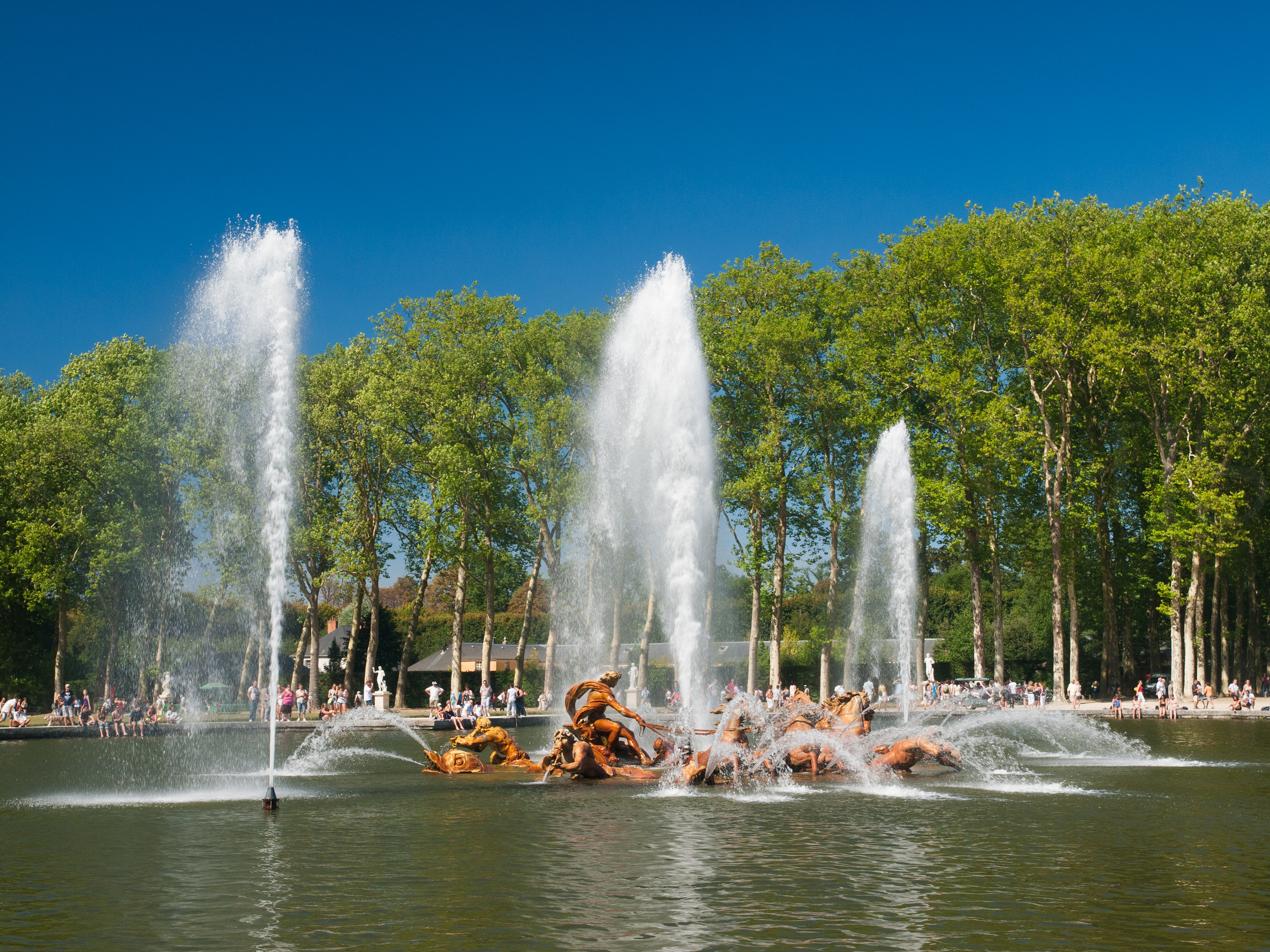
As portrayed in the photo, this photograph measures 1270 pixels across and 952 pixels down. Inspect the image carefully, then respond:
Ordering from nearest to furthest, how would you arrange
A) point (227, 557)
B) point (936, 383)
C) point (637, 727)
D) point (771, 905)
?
point (771, 905) → point (637, 727) → point (227, 557) → point (936, 383)

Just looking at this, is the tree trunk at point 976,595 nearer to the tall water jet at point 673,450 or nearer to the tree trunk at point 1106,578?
the tree trunk at point 1106,578

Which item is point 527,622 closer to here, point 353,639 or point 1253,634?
point 353,639

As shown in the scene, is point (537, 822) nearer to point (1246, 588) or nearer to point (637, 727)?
point (637, 727)

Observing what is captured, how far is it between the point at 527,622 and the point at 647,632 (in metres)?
10.1

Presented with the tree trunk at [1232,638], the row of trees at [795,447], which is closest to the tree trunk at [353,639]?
the row of trees at [795,447]

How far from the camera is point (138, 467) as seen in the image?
50.7m

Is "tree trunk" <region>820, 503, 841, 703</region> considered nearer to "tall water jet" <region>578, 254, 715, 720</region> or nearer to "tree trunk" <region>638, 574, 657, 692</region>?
"tree trunk" <region>638, 574, 657, 692</region>

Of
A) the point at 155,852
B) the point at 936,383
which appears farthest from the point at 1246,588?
the point at 155,852

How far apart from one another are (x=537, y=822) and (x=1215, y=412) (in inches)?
1639

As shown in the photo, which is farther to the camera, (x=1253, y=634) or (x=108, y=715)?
(x=1253, y=634)

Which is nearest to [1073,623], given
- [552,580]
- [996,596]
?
[996,596]

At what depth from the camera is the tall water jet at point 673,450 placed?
113ft

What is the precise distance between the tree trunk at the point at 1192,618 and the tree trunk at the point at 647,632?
21.6m

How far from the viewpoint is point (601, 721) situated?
23.5 m
